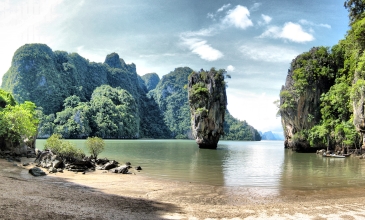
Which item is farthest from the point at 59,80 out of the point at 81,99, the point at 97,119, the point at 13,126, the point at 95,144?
the point at 95,144

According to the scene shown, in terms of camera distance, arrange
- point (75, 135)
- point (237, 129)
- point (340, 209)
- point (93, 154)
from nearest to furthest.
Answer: point (340, 209)
point (93, 154)
point (75, 135)
point (237, 129)

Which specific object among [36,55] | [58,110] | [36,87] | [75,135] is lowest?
[75,135]

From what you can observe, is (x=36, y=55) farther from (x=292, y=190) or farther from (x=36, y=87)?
(x=292, y=190)

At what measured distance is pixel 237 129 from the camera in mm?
148500

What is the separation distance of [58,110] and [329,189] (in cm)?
11554

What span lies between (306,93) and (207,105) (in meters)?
16.9

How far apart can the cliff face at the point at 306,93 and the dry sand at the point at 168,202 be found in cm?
3173

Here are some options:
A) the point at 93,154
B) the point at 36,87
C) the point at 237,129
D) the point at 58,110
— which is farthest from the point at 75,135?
the point at 237,129

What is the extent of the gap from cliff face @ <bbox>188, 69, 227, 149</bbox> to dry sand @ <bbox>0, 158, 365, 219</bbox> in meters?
34.5

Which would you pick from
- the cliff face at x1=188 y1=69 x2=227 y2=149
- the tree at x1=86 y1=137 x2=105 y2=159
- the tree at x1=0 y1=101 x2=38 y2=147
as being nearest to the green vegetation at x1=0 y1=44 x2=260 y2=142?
the cliff face at x1=188 y1=69 x2=227 y2=149

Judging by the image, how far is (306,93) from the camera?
140 ft

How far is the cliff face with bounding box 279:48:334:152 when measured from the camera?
42312 mm

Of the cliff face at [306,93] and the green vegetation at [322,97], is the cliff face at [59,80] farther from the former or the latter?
the green vegetation at [322,97]

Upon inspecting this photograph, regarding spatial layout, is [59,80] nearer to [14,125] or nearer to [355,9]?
[14,125]
